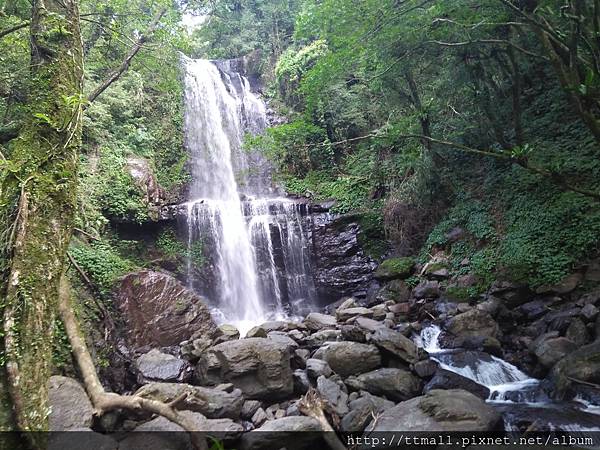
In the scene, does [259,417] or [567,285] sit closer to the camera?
[259,417]

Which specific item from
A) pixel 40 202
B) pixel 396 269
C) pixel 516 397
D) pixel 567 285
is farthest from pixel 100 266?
pixel 567 285

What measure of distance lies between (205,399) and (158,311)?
322 cm

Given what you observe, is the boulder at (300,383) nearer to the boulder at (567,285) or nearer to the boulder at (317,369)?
the boulder at (317,369)

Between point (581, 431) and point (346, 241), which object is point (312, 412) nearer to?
point (581, 431)

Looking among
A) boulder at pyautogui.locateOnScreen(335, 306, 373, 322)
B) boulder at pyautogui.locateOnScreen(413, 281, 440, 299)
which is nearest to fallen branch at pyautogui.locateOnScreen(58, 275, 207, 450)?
boulder at pyautogui.locateOnScreen(335, 306, 373, 322)

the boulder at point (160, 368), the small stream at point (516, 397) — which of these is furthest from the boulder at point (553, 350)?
the boulder at point (160, 368)

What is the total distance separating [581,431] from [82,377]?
5.30 metres

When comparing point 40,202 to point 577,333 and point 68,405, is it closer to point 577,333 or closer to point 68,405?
point 68,405

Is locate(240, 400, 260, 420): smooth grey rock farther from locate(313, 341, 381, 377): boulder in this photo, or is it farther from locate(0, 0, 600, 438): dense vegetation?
locate(0, 0, 600, 438): dense vegetation

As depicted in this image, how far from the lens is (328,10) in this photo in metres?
7.94

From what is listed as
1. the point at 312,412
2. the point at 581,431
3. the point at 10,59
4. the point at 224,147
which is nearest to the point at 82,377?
the point at 312,412

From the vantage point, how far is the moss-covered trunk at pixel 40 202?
2.87 meters

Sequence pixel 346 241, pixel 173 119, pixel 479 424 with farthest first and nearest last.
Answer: pixel 173 119 → pixel 346 241 → pixel 479 424

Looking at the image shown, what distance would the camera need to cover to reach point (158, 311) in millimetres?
7324
